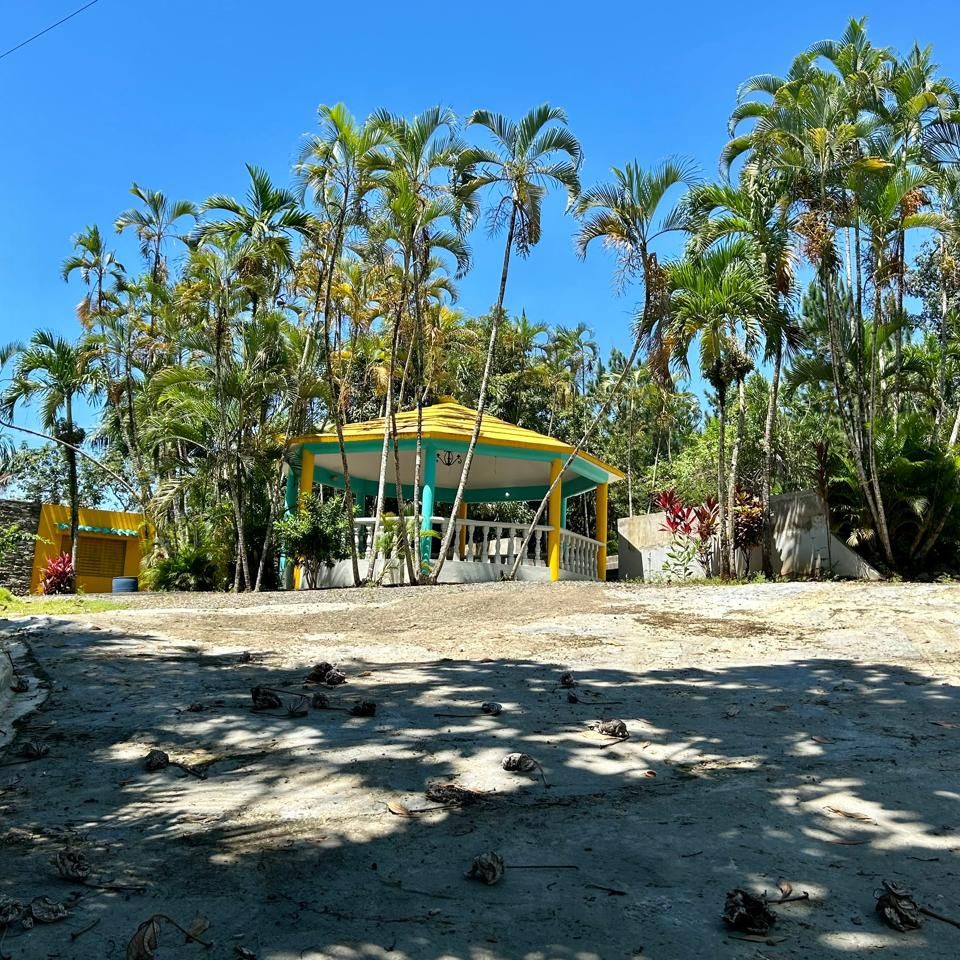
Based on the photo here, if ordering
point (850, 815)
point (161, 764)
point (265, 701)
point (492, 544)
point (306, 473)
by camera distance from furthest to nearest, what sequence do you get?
point (306, 473)
point (492, 544)
point (265, 701)
point (161, 764)
point (850, 815)

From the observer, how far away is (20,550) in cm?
2530

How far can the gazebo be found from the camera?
15961 millimetres

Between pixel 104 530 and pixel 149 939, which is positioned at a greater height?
pixel 104 530

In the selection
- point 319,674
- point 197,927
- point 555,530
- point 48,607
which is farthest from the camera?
point 555,530

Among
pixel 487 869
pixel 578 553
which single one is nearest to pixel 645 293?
A: pixel 578 553

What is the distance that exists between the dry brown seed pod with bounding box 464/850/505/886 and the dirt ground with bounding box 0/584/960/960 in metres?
0.03

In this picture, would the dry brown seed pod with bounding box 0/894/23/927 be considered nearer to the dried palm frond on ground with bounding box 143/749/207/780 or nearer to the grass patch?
the dried palm frond on ground with bounding box 143/749/207/780

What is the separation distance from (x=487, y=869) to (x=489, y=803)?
2.24ft

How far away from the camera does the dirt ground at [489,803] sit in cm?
227

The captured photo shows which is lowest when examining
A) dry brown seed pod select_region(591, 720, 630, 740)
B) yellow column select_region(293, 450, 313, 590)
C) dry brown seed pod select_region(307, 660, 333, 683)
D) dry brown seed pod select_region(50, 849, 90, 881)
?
dry brown seed pod select_region(50, 849, 90, 881)

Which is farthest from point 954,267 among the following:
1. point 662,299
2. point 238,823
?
point 238,823

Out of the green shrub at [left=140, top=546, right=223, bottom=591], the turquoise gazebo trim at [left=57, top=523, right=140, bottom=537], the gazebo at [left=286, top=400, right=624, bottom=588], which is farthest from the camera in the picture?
the turquoise gazebo trim at [left=57, top=523, right=140, bottom=537]

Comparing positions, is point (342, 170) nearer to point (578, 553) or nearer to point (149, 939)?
point (578, 553)

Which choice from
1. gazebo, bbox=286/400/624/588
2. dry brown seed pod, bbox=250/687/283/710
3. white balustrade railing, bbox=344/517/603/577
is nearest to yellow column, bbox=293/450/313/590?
gazebo, bbox=286/400/624/588
